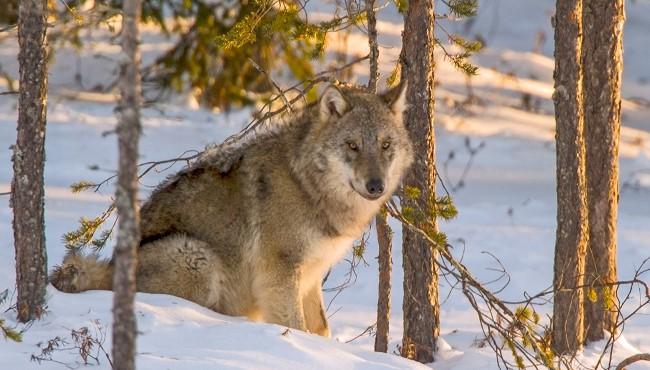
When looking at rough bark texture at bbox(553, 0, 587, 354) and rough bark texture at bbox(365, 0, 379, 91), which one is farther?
rough bark texture at bbox(553, 0, 587, 354)

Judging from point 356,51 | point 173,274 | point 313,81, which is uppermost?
point 356,51

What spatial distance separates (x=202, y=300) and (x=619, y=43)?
12.1 ft

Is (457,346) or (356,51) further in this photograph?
(356,51)

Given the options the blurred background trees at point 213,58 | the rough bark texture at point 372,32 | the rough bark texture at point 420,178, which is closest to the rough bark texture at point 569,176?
the rough bark texture at point 420,178

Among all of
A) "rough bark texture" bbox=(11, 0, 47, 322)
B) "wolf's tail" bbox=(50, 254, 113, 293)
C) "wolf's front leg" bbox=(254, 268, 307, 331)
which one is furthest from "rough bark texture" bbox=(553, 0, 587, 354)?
"rough bark texture" bbox=(11, 0, 47, 322)

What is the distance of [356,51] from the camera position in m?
16.6

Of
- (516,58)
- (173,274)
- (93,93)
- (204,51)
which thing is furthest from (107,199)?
(516,58)

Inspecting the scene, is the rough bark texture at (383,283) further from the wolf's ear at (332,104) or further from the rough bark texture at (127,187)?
the rough bark texture at (127,187)

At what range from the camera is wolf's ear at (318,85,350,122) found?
6293 millimetres

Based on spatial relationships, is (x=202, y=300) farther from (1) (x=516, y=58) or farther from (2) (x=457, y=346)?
(1) (x=516, y=58)

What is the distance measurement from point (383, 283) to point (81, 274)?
2.16 meters

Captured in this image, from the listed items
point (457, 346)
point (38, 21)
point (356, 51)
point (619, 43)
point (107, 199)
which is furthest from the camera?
point (356, 51)

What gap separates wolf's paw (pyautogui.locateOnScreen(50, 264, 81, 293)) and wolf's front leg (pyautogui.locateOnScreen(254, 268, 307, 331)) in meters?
1.14

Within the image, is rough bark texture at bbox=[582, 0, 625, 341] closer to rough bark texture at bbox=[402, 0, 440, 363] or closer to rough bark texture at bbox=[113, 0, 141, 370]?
rough bark texture at bbox=[402, 0, 440, 363]
